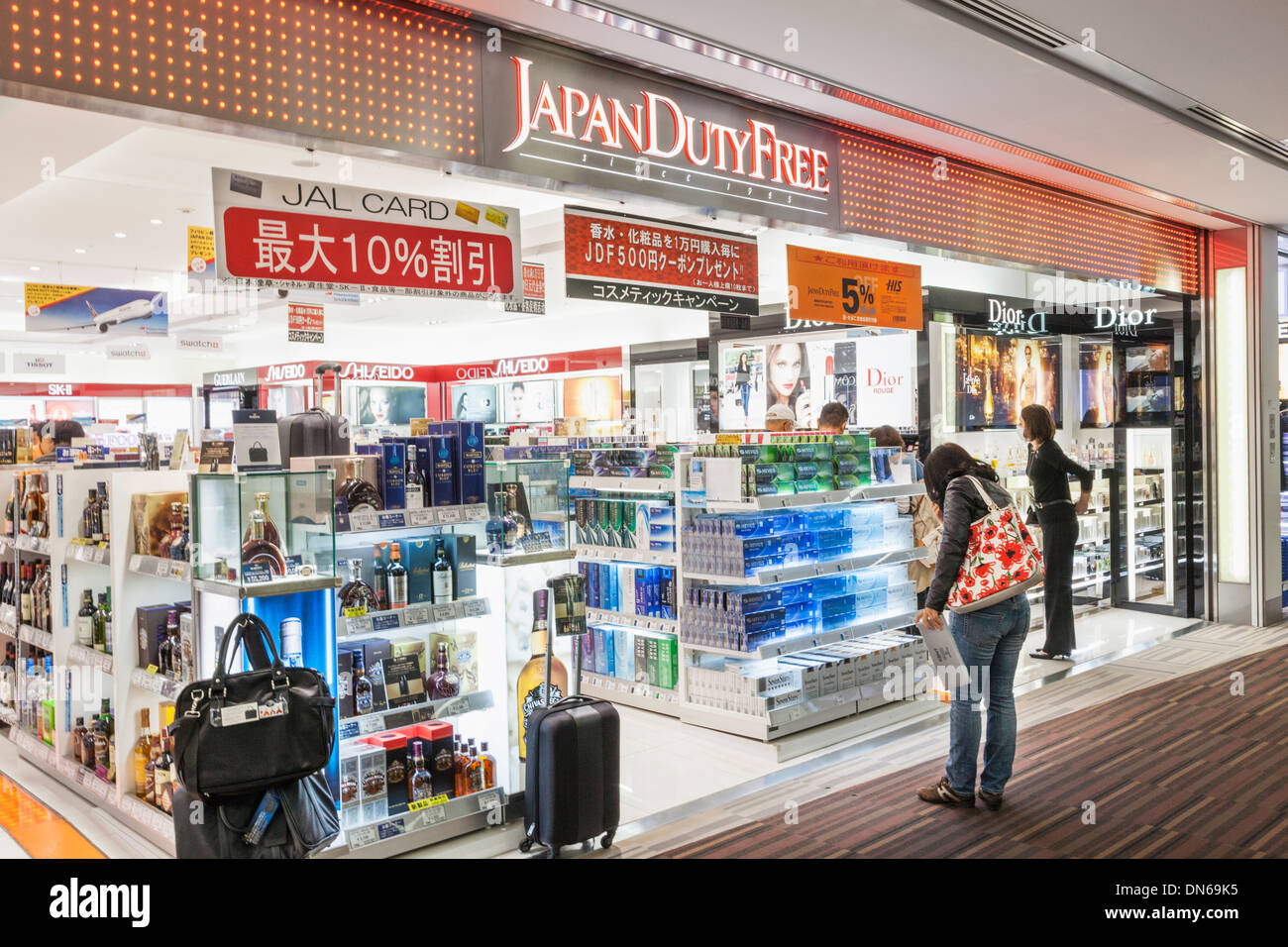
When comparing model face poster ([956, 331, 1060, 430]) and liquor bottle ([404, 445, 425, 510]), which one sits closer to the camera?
liquor bottle ([404, 445, 425, 510])

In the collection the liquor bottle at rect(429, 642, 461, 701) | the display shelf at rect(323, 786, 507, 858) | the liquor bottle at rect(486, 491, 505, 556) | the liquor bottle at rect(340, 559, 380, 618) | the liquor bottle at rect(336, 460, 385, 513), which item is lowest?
the display shelf at rect(323, 786, 507, 858)

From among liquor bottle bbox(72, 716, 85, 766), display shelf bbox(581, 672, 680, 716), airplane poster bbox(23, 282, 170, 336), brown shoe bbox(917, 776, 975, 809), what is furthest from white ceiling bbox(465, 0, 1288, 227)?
airplane poster bbox(23, 282, 170, 336)

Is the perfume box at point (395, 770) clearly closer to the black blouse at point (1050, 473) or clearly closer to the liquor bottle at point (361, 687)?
the liquor bottle at point (361, 687)

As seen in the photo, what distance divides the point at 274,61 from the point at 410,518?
1708 mm

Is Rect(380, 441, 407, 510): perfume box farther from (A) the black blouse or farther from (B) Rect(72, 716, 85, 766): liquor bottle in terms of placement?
(A) the black blouse

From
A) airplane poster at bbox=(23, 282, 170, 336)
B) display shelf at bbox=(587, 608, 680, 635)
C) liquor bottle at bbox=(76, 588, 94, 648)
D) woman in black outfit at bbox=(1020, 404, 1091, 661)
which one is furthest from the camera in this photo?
airplane poster at bbox=(23, 282, 170, 336)

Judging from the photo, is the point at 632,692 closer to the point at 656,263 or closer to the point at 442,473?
the point at 442,473

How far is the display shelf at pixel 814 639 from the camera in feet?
17.5

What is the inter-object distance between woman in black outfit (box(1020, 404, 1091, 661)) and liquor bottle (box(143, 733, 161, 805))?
5.67 meters

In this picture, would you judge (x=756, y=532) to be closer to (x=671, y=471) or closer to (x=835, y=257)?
(x=671, y=471)

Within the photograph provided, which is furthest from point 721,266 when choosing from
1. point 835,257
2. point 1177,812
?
point 1177,812

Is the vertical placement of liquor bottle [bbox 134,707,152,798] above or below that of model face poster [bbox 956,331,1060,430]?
below

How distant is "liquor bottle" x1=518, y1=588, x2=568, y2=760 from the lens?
4180 mm

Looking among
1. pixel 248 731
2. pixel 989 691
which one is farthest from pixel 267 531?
pixel 989 691
